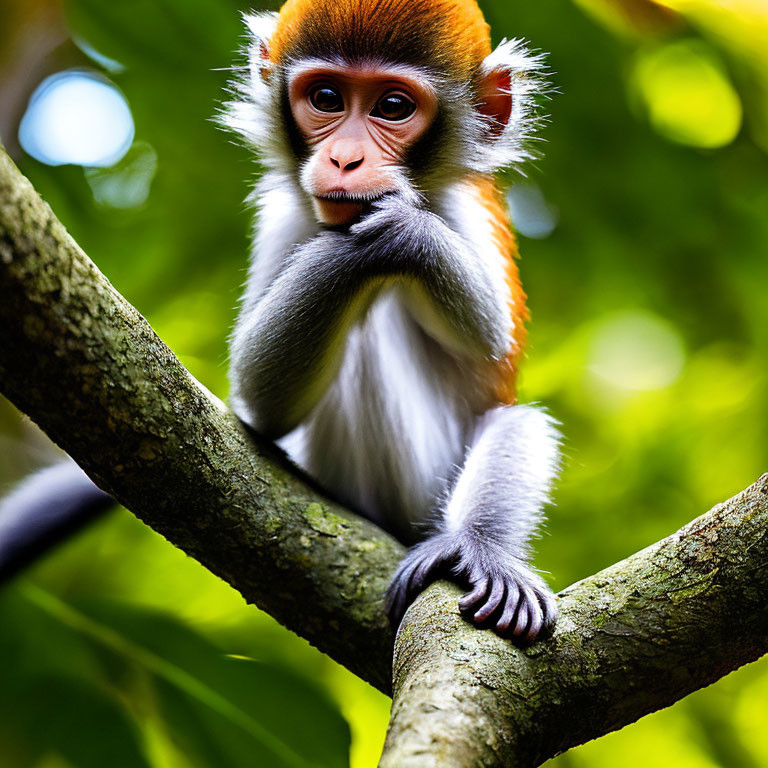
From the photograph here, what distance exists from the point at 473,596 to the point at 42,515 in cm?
260

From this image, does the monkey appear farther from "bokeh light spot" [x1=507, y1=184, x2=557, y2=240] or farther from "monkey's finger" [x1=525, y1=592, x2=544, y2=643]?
"bokeh light spot" [x1=507, y1=184, x2=557, y2=240]

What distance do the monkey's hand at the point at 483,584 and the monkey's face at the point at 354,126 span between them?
1.43 metres

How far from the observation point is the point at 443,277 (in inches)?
133

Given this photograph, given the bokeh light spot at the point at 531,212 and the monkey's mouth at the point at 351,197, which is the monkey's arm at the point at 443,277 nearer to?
the monkey's mouth at the point at 351,197

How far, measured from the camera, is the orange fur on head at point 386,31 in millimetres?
3699

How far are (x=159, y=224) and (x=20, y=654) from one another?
2.66 metres

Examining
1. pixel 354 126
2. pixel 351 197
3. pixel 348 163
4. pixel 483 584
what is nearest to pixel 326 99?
pixel 354 126

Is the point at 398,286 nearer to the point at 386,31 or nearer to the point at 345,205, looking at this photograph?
the point at 345,205

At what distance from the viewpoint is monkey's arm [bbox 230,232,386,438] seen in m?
3.17

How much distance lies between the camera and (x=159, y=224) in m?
5.21

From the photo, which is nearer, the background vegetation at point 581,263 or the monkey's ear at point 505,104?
the monkey's ear at point 505,104

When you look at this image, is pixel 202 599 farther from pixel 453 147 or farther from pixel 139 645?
pixel 453 147

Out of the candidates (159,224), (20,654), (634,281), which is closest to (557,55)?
(634,281)

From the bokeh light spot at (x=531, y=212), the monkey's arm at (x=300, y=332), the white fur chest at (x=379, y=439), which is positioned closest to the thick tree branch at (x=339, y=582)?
the monkey's arm at (x=300, y=332)
